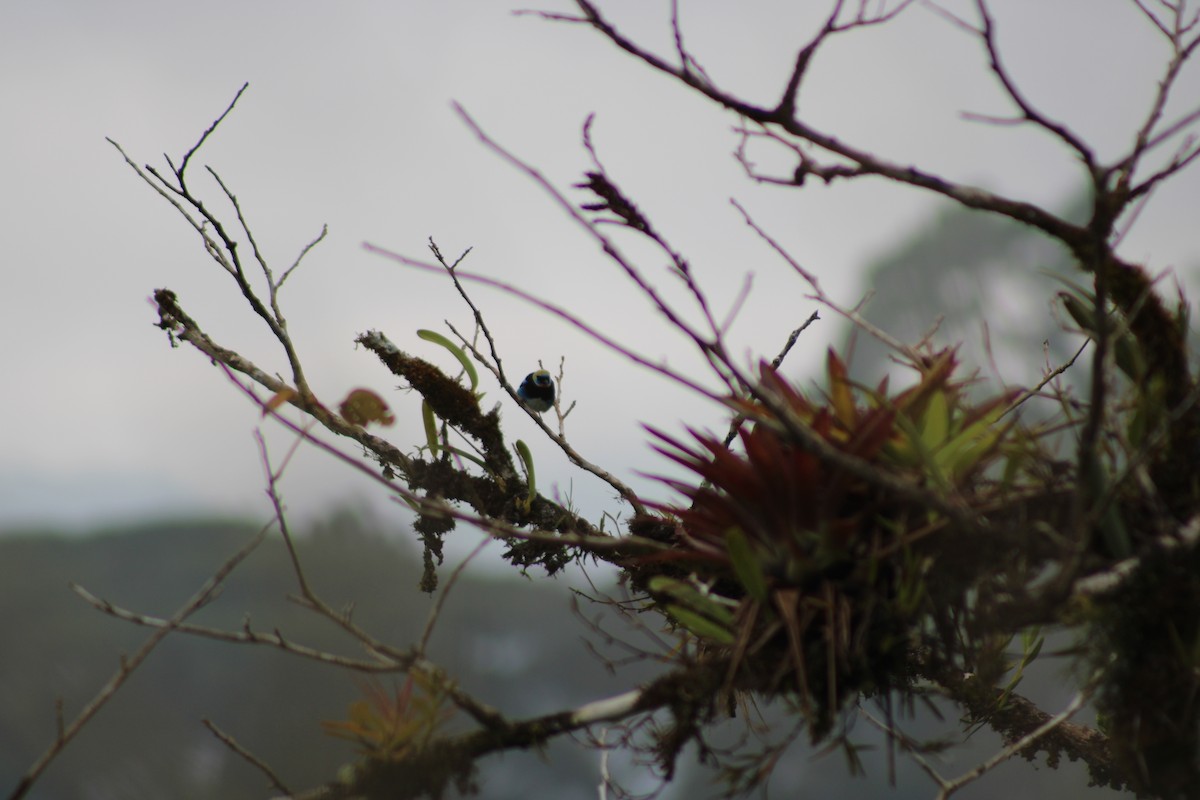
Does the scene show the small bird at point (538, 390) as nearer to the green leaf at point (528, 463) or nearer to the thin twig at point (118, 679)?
the green leaf at point (528, 463)

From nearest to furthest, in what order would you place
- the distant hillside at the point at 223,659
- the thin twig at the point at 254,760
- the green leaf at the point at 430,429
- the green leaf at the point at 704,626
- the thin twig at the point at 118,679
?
the thin twig at the point at 118,679, the thin twig at the point at 254,760, the green leaf at the point at 704,626, the green leaf at the point at 430,429, the distant hillside at the point at 223,659

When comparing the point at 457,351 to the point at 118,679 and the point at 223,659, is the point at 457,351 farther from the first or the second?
the point at 223,659

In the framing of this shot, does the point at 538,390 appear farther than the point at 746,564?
Yes

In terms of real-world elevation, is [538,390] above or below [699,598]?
above

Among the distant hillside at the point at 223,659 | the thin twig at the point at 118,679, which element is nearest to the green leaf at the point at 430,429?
the thin twig at the point at 118,679

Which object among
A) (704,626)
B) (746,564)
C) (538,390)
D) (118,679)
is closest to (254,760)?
(118,679)

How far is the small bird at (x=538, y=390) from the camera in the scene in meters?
2.72

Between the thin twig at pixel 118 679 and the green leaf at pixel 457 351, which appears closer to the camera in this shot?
the thin twig at pixel 118 679

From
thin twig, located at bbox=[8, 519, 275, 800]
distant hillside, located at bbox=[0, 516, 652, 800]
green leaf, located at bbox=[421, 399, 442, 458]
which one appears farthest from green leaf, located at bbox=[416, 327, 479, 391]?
distant hillside, located at bbox=[0, 516, 652, 800]

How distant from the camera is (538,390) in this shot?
273 centimetres

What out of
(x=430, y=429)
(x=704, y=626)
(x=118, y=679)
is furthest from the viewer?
(x=430, y=429)

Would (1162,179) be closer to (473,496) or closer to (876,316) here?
(473,496)

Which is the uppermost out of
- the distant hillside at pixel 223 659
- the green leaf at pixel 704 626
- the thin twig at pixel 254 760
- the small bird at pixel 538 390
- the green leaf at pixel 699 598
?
the distant hillside at pixel 223 659

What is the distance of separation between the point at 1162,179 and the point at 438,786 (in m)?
1.93
